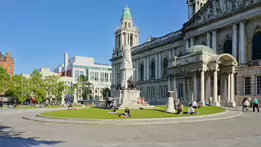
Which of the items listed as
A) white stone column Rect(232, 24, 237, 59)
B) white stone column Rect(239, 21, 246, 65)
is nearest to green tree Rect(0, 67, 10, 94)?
white stone column Rect(232, 24, 237, 59)

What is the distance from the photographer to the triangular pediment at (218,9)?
46.0 m

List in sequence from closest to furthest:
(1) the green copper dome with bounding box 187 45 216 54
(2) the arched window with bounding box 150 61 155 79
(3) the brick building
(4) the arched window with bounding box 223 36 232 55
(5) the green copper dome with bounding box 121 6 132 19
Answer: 1. (1) the green copper dome with bounding box 187 45 216 54
2. (4) the arched window with bounding box 223 36 232 55
3. (2) the arched window with bounding box 150 61 155 79
4. (5) the green copper dome with bounding box 121 6 132 19
5. (3) the brick building

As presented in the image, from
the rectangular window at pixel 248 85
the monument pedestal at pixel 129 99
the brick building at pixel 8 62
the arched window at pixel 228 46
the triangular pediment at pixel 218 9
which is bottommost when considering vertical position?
the monument pedestal at pixel 129 99

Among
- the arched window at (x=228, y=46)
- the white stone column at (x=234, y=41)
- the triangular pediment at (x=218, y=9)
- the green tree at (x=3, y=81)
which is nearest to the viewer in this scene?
the triangular pediment at (x=218, y=9)

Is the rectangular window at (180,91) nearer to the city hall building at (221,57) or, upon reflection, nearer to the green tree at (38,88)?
the city hall building at (221,57)

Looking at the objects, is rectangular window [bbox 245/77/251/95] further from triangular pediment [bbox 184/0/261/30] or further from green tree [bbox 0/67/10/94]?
green tree [bbox 0/67/10/94]

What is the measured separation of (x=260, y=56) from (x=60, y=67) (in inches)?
5935

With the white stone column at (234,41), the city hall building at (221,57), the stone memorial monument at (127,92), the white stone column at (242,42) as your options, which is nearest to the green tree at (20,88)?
the city hall building at (221,57)

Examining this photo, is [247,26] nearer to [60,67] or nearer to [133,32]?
[133,32]

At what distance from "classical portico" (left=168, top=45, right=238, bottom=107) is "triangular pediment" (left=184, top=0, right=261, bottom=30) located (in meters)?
10.4

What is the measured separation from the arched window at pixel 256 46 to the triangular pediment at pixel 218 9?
207 inches

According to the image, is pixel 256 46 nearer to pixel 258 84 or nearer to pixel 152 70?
pixel 258 84

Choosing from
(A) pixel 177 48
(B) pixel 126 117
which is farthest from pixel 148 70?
(B) pixel 126 117

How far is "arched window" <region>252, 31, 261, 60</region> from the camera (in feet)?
147
